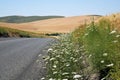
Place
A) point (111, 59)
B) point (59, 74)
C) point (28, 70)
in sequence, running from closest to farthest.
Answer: point (111, 59) < point (59, 74) < point (28, 70)

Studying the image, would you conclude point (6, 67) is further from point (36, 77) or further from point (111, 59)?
point (111, 59)

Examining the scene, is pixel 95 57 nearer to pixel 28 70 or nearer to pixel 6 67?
pixel 28 70

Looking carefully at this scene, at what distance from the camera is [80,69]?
32.5 ft

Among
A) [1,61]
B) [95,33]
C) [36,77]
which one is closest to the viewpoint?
[95,33]

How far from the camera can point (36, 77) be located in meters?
10.3

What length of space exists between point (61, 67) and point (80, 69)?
0.94 m

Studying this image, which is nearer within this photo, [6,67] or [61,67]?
[61,67]

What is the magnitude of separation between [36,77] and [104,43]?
2.89m

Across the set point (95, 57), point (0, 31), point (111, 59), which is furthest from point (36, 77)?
point (0, 31)

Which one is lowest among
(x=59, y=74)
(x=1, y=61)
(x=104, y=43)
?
(x=1, y=61)

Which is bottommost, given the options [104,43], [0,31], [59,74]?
[0,31]

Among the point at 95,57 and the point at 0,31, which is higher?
the point at 95,57

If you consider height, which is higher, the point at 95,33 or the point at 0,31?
the point at 95,33


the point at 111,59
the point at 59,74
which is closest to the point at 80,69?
the point at 59,74
